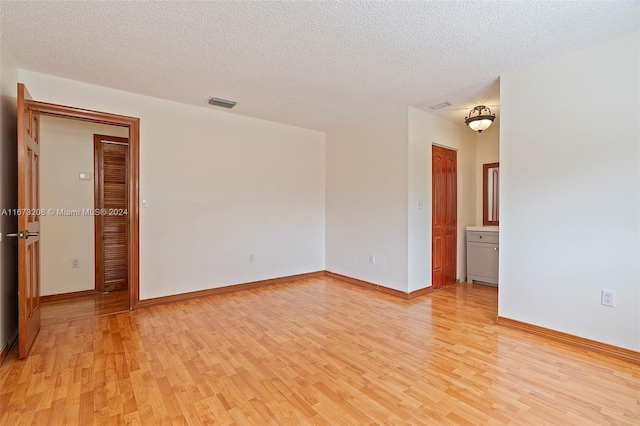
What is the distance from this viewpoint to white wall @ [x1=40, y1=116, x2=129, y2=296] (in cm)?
410

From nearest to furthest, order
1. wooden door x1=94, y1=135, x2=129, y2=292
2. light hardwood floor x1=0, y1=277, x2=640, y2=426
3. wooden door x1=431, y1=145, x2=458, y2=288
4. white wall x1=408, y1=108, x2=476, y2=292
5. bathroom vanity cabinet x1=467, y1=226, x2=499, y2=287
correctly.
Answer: light hardwood floor x1=0, y1=277, x2=640, y2=426 → white wall x1=408, y1=108, x2=476, y2=292 → wooden door x1=94, y1=135, x2=129, y2=292 → wooden door x1=431, y1=145, x2=458, y2=288 → bathroom vanity cabinet x1=467, y1=226, x2=499, y2=287

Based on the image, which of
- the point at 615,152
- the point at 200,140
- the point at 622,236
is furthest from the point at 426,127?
the point at 200,140

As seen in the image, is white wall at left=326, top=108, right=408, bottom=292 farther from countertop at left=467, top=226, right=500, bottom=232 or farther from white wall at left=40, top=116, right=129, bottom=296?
white wall at left=40, top=116, right=129, bottom=296

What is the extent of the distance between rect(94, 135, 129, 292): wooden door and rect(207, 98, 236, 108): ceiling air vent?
166cm

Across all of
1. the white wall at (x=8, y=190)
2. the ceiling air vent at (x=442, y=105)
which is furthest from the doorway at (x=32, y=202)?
the ceiling air vent at (x=442, y=105)

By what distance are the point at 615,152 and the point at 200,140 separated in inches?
172

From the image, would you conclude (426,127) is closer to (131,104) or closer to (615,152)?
(615,152)

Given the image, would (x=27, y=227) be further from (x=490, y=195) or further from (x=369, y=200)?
(x=490, y=195)

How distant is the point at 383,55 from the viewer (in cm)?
275

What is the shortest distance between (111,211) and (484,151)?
5.92m

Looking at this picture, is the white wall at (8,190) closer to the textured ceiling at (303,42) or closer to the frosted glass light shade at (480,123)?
the textured ceiling at (303,42)

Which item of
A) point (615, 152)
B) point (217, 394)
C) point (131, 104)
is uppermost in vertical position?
point (131, 104)

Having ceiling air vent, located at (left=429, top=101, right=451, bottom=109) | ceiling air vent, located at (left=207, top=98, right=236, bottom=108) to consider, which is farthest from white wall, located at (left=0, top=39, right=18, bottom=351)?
ceiling air vent, located at (left=429, top=101, right=451, bottom=109)

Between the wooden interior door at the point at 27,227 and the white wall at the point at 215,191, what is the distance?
0.76 metres
